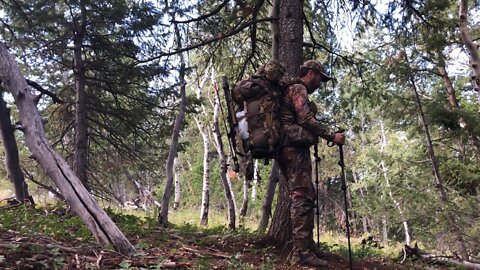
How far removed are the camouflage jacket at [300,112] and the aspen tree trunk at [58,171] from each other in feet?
8.15

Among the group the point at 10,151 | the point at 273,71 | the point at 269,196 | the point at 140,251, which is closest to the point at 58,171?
the point at 140,251

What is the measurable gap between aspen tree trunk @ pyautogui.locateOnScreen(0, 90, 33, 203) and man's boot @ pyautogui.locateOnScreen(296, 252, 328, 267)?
21.7 feet

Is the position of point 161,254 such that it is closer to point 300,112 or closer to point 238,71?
point 300,112

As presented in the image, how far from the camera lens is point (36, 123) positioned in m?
4.88

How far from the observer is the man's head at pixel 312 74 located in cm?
570

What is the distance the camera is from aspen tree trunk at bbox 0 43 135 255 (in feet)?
15.2

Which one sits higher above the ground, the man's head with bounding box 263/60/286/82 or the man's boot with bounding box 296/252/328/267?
the man's head with bounding box 263/60/286/82

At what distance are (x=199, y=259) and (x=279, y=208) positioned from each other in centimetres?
166

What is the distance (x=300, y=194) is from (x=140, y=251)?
2074 mm

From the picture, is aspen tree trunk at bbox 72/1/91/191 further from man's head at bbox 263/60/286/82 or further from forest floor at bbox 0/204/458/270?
man's head at bbox 263/60/286/82

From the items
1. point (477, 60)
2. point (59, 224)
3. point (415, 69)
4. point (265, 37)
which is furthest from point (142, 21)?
point (477, 60)

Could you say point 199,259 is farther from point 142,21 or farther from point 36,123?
point 142,21

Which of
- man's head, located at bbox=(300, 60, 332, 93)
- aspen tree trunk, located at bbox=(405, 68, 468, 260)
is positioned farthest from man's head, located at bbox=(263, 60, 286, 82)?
aspen tree trunk, located at bbox=(405, 68, 468, 260)

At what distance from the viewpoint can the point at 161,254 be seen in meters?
5.02
